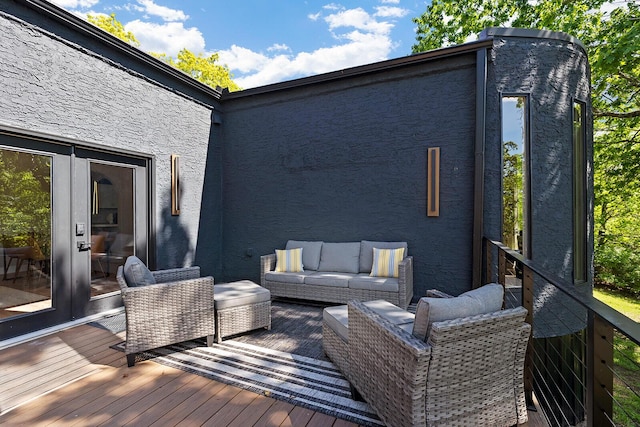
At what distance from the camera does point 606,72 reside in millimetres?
5531

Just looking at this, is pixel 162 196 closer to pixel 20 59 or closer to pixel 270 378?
pixel 20 59

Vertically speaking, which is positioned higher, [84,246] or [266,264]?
[84,246]

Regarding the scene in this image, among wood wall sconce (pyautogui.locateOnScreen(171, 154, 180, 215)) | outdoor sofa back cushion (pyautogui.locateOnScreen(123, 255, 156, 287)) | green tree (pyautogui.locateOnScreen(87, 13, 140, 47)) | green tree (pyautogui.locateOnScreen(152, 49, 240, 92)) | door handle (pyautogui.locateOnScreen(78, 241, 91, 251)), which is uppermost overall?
green tree (pyautogui.locateOnScreen(87, 13, 140, 47))

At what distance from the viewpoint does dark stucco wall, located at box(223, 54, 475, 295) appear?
442cm

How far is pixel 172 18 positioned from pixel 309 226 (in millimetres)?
7428

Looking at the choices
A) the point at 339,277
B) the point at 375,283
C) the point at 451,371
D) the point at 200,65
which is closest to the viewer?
the point at 451,371

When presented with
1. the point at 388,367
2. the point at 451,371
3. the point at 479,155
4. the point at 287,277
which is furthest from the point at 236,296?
the point at 479,155

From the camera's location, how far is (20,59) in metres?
3.21

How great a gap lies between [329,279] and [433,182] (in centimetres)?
208

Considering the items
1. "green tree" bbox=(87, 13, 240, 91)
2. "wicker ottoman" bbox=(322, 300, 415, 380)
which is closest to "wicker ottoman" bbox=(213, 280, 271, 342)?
"wicker ottoman" bbox=(322, 300, 415, 380)

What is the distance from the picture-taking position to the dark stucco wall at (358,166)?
4.42 m

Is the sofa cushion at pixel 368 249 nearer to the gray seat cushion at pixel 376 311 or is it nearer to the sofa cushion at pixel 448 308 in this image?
the gray seat cushion at pixel 376 311

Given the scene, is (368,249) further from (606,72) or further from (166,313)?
(606,72)

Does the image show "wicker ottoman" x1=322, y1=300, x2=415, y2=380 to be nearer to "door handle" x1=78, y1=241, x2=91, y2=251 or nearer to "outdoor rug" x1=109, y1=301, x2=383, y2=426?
"outdoor rug" x1=109, y1=301, x2=383, y2=426
